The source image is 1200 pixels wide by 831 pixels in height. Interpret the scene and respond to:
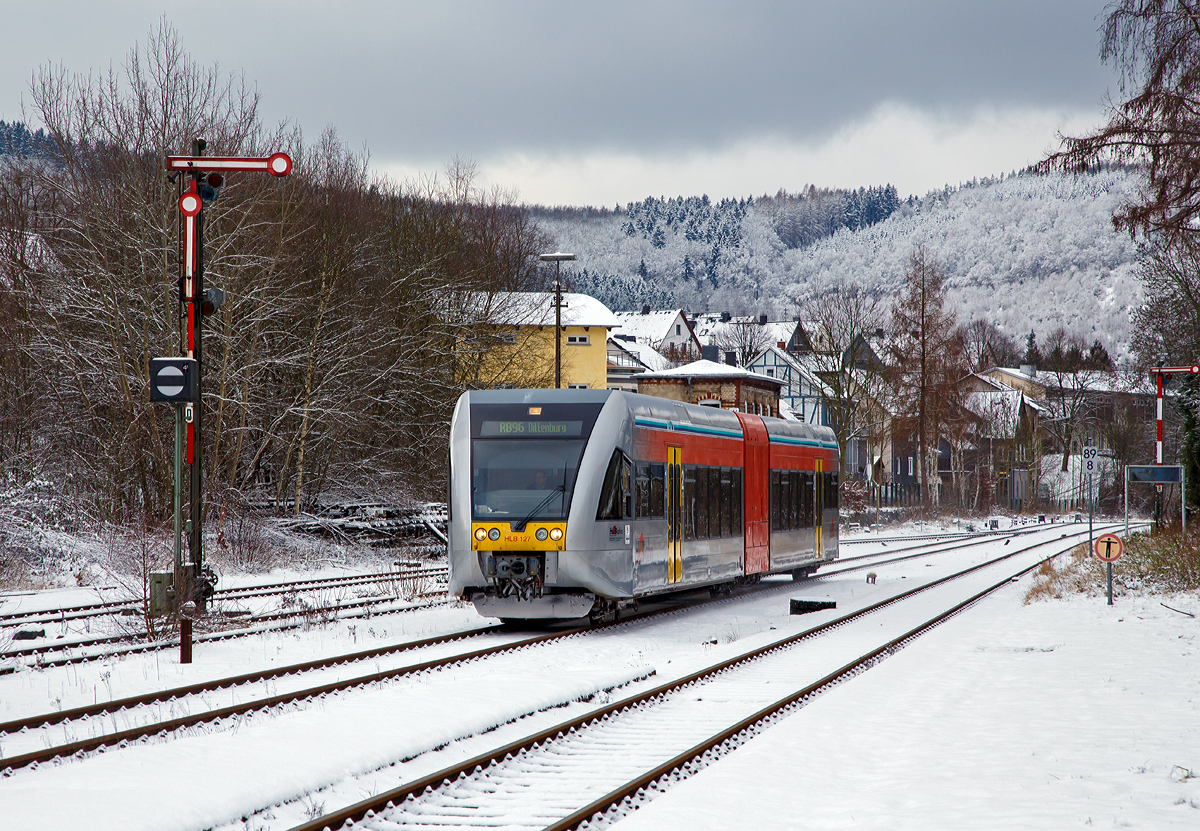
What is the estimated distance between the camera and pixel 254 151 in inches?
1193

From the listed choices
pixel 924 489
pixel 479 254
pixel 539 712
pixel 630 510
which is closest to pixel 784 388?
pixel 924 489

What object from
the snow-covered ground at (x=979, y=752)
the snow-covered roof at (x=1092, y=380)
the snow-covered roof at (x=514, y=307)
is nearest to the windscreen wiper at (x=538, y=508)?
the snow-covered ground at (x=979, y=752)

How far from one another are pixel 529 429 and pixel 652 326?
115 metres

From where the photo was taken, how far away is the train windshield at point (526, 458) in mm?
15688

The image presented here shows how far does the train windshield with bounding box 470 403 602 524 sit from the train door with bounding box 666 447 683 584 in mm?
2504

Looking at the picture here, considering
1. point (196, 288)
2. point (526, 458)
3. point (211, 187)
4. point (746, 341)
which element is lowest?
point (526, 458)

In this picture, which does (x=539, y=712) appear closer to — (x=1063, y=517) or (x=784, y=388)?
(x=1063, y=517)

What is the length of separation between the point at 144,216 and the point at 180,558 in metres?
13.3

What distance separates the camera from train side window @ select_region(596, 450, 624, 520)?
15.8m

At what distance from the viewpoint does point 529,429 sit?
1602 centimetres

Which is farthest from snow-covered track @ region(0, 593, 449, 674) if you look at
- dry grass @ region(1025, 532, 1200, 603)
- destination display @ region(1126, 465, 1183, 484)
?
destination display @ region(1126, 465, 1183, 484)

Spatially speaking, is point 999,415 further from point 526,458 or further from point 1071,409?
point 526,458

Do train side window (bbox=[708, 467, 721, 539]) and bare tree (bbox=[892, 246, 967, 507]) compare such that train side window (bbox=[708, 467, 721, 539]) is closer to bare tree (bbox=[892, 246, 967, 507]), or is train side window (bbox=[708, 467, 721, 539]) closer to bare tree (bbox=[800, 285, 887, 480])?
bare tree (bbox=[800, 285, 887, 480])

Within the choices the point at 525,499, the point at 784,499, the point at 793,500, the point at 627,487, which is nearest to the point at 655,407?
the point at 627,487
